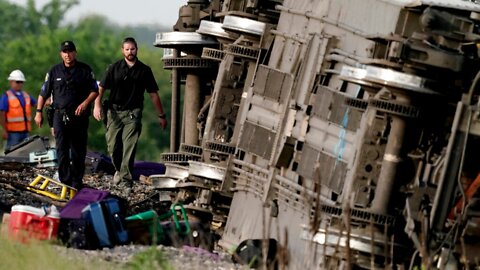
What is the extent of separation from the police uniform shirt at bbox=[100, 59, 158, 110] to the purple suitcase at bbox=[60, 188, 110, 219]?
578 centimetres

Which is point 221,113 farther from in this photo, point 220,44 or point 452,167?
point 452,167

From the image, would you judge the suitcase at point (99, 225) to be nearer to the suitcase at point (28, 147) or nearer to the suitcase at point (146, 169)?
the suitcase at point (146, 169)

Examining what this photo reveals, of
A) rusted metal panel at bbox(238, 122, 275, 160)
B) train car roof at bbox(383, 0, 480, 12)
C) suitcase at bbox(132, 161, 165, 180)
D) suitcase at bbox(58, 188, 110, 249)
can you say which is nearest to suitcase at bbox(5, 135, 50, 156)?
suitcase at bbox(132, 161, 165, 180)

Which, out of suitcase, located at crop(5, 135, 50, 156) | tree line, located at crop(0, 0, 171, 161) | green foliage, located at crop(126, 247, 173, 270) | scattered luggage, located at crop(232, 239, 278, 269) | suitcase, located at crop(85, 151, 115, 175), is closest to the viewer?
green foliage, located at crop(126, 247, 173, 270)

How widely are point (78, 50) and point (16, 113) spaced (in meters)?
59.5

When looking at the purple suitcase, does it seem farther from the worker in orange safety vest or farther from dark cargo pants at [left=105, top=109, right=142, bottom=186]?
the worker in orange safety vest

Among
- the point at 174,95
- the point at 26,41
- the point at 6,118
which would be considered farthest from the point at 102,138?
the point at 174,95

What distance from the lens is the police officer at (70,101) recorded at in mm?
25453

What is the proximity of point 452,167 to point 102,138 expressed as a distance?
59234 mm

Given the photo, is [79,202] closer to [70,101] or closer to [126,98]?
[70,101]

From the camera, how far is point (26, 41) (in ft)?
326

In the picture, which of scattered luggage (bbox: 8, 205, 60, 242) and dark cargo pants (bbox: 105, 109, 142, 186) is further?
dark cargo pants (bbox: 105, 109, 142, 186)

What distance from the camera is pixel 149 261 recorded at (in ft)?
54.7

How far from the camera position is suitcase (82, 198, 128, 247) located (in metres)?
19.9
